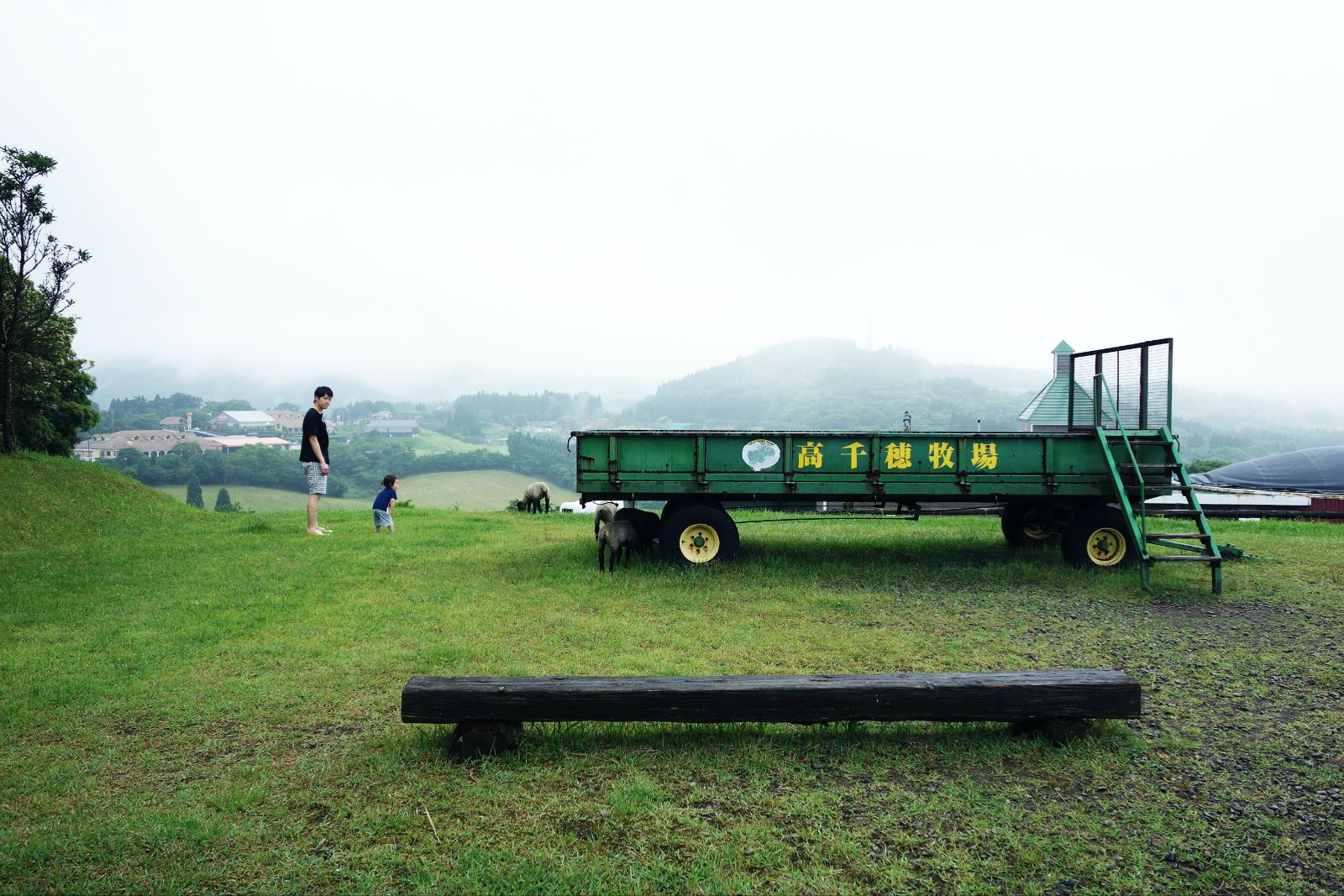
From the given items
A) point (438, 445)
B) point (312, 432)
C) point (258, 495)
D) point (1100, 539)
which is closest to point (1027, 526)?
point (1100, 539)

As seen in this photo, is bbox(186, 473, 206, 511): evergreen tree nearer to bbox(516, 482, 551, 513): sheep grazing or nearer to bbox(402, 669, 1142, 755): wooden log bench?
bbox(516, 482, 551, 513): sheep grazing

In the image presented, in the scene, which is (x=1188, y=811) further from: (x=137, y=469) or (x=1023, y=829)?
(x=137, y=469)

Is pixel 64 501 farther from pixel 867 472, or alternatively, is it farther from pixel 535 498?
pixel 867 472

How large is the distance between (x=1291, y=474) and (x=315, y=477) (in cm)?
3673

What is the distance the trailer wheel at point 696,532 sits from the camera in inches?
368

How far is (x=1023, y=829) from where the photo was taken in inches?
132

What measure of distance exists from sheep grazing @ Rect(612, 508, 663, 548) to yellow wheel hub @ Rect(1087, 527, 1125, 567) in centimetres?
583

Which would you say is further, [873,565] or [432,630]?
[873,565]

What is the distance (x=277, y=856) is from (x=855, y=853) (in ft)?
8.42

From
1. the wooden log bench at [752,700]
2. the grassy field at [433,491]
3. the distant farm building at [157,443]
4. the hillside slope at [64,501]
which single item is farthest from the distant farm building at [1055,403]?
the distant farm building at [157,443]

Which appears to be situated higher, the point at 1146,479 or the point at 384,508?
the point at 1146,479

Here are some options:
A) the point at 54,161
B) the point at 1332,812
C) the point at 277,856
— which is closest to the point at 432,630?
the point at 277,856

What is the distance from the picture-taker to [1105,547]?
958 centimetres

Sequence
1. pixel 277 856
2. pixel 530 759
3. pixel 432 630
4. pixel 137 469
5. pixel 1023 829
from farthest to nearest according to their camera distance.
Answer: pixel 137 469 < pixel 432 630 < pixel 530 759 < pixel 1023 829 < pixel 277 856
